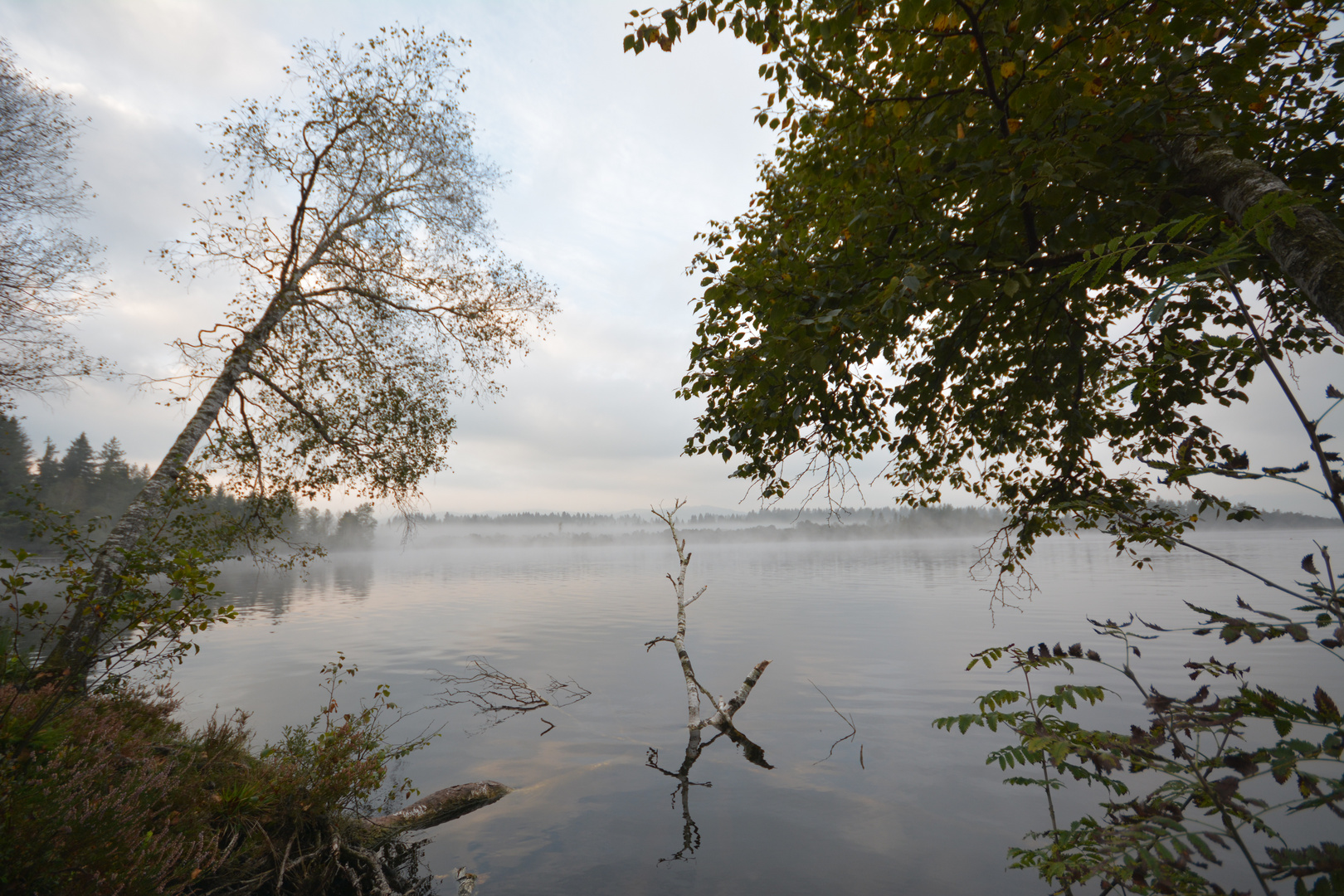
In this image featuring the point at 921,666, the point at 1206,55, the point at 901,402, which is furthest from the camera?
the point at 921,666

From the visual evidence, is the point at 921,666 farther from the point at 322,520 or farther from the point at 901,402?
the point at 322,520

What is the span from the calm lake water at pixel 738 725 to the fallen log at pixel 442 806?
0.23 m

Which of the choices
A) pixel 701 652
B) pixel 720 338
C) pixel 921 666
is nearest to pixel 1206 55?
pixel 720 338

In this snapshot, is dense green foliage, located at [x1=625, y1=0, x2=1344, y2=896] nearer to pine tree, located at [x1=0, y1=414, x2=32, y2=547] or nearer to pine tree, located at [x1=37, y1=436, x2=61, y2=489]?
pine tree, located at [x1=0, y1=414, x2=32, y2=547]

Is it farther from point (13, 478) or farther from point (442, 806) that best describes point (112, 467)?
point (442, 806)

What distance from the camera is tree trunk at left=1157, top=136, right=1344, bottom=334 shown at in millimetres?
3562

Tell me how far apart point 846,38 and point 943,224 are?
82.4 inches

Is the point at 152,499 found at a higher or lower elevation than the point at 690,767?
higher

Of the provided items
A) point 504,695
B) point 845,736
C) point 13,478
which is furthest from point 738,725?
point 13,478

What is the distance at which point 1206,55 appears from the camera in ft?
15.8

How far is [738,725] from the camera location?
13.9m

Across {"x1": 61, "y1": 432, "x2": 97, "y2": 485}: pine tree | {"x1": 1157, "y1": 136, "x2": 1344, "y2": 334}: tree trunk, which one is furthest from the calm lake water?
{"x1": 61, "y1": 432, "x2": 97, "y2": 485}: pine tree

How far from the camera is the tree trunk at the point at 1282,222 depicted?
140 inches

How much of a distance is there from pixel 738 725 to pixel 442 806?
7157mm
